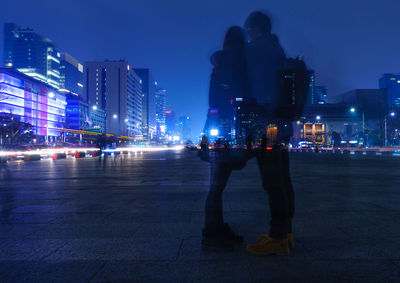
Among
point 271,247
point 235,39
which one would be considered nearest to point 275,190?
point 271,247

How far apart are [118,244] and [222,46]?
2.65 meters

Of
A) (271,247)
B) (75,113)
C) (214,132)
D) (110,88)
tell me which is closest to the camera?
(271,247)

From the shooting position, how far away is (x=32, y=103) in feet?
339

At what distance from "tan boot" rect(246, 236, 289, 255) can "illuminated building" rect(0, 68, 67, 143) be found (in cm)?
8240

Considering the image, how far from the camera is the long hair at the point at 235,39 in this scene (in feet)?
10.8

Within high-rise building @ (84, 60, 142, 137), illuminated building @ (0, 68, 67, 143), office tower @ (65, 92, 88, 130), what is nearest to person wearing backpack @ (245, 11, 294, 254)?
illuminated building @ (0, 68, 67, 143)

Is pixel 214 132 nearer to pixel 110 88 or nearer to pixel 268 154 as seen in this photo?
pixel 268 154

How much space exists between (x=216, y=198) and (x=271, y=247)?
2.64 ft

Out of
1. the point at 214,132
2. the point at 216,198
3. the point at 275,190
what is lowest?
the point at 216,198

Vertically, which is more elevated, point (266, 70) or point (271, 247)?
point (266, 70)

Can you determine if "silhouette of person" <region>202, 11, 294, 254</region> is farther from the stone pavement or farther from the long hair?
the stone pavement

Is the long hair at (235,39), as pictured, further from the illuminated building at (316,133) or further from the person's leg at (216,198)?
the illuminated building at (316,133)

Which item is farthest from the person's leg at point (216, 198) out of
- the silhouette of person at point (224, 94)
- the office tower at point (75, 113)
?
the office tower at point (75, 113)

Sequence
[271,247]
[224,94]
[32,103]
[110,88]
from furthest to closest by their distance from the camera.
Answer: [110,88] → [32,103] → [224,94] → [271,247]
